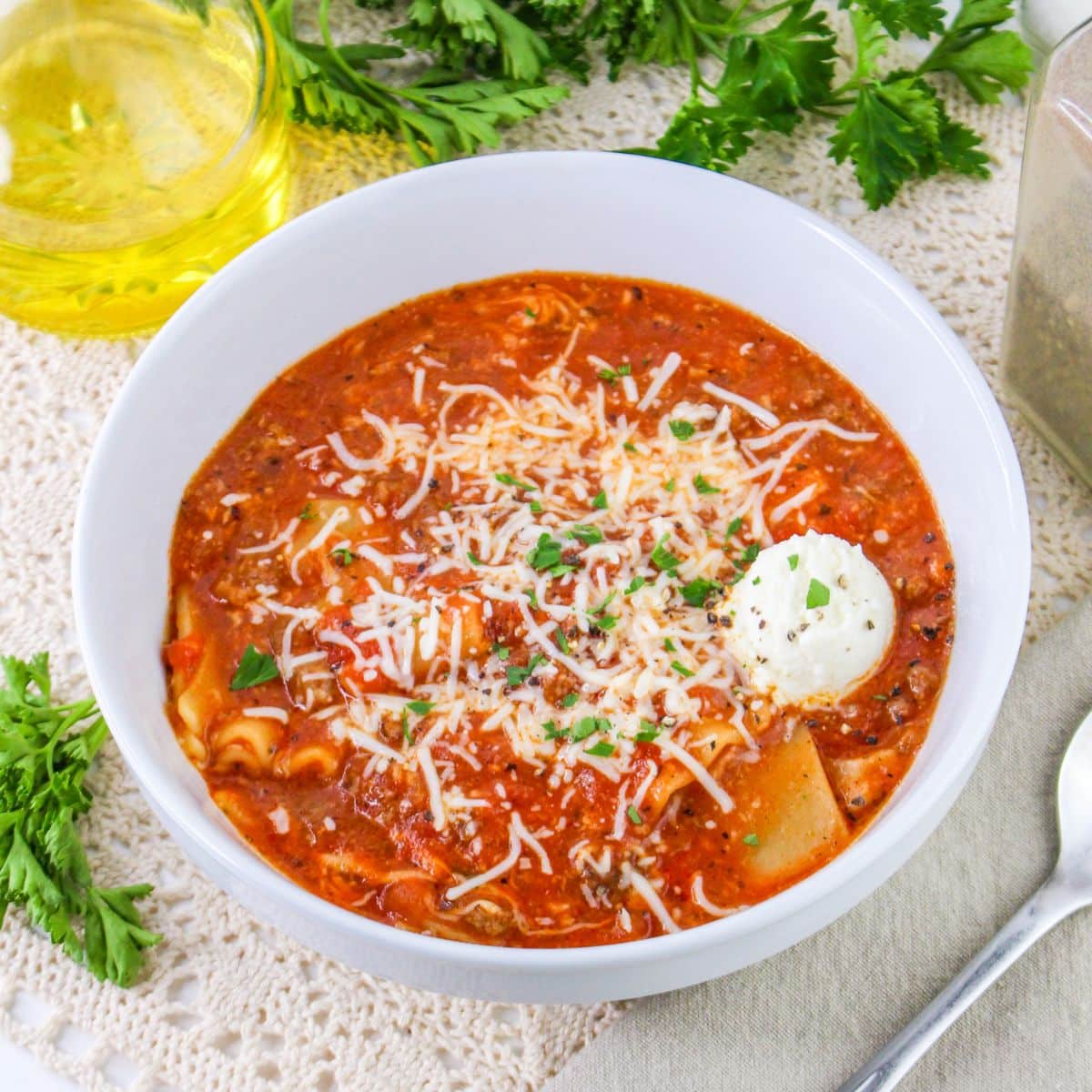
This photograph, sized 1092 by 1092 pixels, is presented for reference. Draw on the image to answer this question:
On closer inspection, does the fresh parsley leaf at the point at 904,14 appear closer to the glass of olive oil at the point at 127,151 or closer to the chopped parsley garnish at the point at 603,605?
the glass of olive oil at the point at 127,151

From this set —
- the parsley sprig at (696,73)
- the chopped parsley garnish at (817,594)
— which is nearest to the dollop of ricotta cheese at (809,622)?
the chopped parsley garnish at (817,594)

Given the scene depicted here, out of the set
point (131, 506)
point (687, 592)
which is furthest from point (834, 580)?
point (131, 506)

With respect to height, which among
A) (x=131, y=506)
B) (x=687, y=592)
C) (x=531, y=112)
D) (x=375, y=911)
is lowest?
(x=375, y=911)

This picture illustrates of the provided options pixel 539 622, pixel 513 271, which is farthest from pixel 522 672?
pixel 513 271

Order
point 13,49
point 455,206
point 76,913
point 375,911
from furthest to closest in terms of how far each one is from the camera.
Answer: point 13,49
point 455,206
point 76,913
point 375,911

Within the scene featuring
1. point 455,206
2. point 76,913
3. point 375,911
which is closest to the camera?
point 375,911

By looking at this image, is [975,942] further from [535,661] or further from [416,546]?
[416,546]

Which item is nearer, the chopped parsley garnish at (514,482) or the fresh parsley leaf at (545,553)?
the fresh parsley leaf at (545,553)
